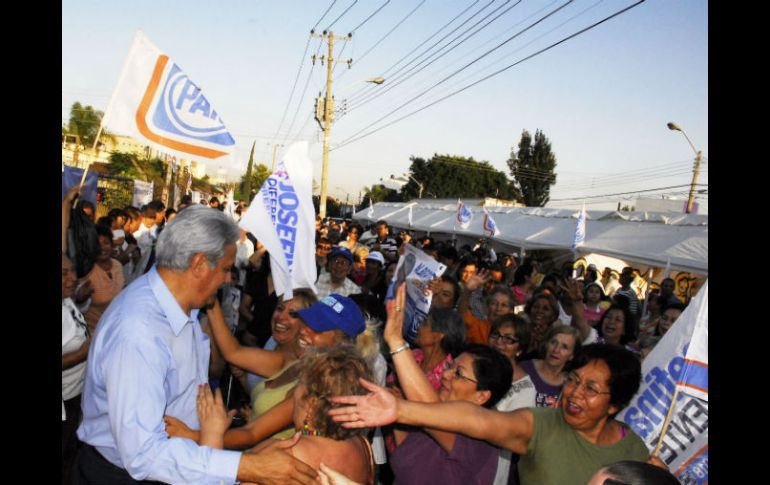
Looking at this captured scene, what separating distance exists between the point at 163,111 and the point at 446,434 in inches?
120

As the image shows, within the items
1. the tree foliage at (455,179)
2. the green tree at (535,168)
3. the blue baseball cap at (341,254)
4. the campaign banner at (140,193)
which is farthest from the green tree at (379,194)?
the blue baseball cap at (341,254)

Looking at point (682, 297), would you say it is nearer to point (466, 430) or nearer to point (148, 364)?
point (466, 430)

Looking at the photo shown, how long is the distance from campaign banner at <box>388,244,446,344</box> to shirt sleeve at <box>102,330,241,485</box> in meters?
3.12

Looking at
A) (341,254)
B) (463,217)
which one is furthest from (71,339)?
(463,217)

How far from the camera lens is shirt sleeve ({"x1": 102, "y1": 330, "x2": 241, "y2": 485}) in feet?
6.99

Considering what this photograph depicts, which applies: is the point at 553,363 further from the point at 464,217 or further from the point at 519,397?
the point at 464,217

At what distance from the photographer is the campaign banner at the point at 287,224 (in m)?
4.25

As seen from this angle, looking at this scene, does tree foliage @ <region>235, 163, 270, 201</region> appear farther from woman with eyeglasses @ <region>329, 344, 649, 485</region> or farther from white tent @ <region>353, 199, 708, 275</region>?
woman with eyeglasses @ <region>329, 344, 649, 485</region>

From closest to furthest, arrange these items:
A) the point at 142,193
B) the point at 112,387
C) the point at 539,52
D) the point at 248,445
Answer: the point at 112,387 → the point at 248,445 → the point at 539,52 → the point at 142,193

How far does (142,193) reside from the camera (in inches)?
619

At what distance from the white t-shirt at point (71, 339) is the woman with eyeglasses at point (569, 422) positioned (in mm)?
2002

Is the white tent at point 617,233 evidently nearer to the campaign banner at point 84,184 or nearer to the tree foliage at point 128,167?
the campaign banner at point 84,184
